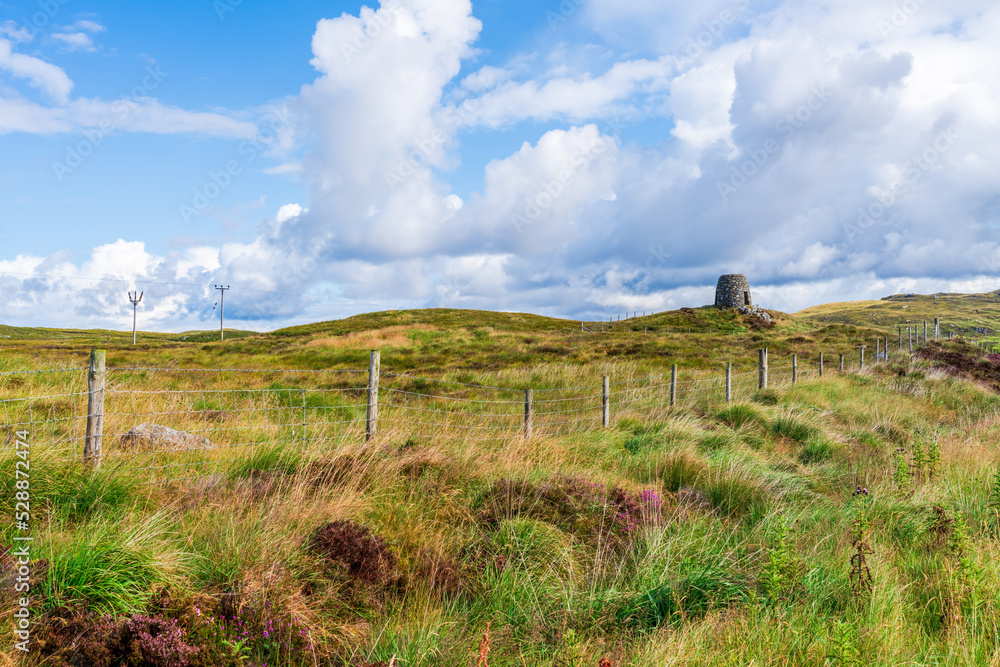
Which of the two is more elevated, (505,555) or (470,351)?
(470,351)

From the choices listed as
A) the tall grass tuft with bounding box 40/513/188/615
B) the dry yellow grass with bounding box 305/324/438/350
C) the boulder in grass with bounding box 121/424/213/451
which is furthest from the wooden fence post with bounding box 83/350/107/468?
the dry yellow grass with bounding box 305/324/438/350

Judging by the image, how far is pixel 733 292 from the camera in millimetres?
61844

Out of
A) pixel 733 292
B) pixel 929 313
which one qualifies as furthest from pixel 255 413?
pixel 929 313

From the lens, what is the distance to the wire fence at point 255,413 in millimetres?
5301

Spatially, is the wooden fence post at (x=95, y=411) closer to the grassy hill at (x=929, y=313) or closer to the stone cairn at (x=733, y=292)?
the stone cairn at (x=733, y=292)

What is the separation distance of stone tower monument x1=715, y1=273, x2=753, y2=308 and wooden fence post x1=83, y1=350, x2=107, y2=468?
6264cm

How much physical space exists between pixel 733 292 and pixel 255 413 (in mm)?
60183

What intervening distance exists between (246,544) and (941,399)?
1583 cm

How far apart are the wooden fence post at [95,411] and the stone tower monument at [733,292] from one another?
205 ft

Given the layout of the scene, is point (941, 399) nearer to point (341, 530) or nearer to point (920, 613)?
point (920, 613)

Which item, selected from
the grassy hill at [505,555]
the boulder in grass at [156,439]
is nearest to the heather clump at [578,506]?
the grassy hill at [505,555]

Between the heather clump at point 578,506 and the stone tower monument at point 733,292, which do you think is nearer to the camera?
the heather clump at point 578,506

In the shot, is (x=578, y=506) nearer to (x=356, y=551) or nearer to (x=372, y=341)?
(x=356, y=551)

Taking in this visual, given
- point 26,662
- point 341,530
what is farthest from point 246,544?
point 26,662
